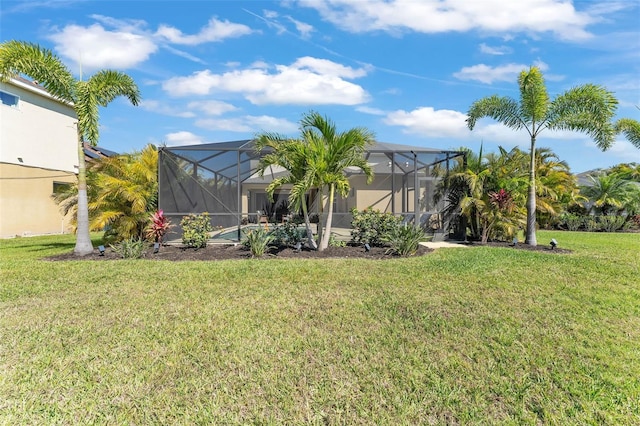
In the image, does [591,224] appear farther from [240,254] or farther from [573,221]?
[240,254]

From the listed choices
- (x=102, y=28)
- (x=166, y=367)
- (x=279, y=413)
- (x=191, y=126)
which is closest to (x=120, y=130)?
(x=191, y=126)

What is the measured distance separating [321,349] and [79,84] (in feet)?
31.2

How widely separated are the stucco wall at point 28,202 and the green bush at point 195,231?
290 inches

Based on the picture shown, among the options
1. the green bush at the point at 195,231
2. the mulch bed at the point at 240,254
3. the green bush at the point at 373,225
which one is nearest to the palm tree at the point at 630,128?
the green bush at the point at 373,225

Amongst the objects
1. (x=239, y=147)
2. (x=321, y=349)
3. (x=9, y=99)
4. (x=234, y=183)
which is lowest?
(x=321, y=349)

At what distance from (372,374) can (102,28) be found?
9550 millimetres

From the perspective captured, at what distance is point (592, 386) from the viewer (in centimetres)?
312

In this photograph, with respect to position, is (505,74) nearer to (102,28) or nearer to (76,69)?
(102,28)

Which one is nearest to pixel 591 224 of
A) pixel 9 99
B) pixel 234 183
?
pixel 234 183

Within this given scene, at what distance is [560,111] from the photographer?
10633 millimetres

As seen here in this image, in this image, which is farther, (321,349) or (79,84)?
(79,84)

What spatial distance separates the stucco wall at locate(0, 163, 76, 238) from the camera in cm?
1488

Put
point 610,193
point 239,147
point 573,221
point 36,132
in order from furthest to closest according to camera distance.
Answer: point 610,193 → point 573,221 → point 36,132 → point 239,147

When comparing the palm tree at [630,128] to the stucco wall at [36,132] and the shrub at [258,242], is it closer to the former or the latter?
the shrub at [258,242]
